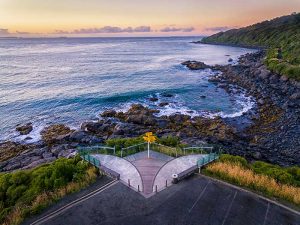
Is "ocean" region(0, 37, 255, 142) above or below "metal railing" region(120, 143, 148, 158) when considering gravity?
below

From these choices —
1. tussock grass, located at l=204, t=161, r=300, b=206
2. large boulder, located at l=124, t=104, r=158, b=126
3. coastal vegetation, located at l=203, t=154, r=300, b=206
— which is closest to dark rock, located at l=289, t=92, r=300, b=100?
large boulder, located at l=124, t=104, r=158, b=126

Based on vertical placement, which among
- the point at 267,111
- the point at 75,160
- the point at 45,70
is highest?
the point at 75,160

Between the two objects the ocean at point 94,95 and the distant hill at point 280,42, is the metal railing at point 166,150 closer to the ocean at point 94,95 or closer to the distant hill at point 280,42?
the ocean at point 94,95

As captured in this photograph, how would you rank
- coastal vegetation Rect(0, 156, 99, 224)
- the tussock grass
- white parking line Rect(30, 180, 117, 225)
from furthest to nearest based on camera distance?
1. the tussock grass
2. coastal vegetation Rect(0, 156, 99, 224)
3. white parking line Rect(30, 180, 117, 225)

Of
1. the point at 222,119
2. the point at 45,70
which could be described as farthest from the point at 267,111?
the point at 45,70

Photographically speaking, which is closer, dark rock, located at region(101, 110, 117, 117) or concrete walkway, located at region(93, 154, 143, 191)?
concrete walkway, located at region(93, 154, 143, 191)

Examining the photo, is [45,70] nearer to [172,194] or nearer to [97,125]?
[97,125]

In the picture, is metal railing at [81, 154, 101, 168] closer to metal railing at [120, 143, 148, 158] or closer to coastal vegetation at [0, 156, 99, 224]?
coastal vegetation at [0, 156, 99, 224]

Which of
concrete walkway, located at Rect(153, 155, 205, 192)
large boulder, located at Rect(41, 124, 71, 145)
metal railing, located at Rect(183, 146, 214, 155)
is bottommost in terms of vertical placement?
large boulder, located at Rect(41, 124, 71, 145)
